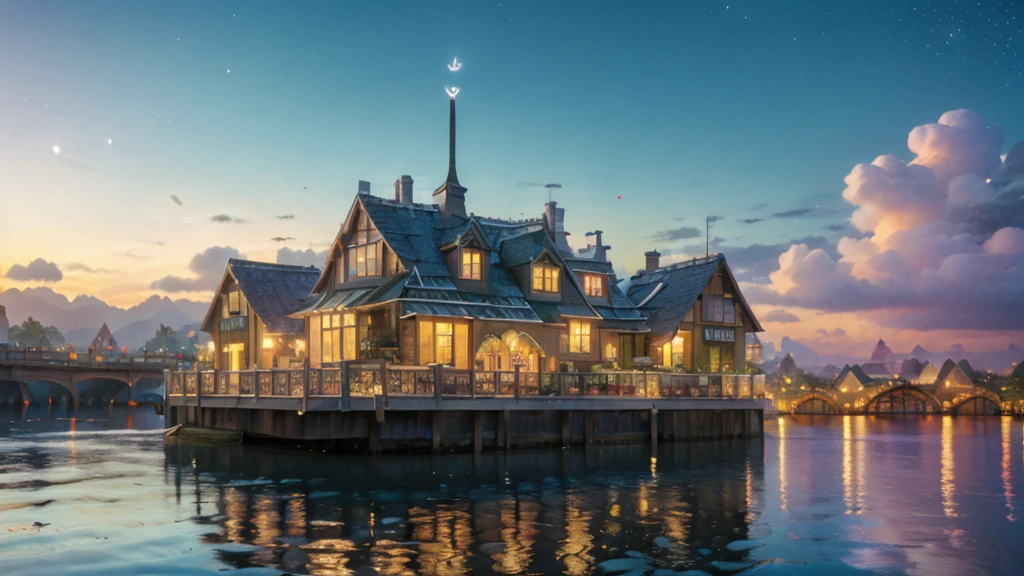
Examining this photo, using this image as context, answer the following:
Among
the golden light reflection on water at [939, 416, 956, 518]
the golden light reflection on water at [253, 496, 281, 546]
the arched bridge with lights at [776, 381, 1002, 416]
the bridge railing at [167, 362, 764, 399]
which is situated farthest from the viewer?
the arched bridge with lights at [776, 381, 1002, 416]

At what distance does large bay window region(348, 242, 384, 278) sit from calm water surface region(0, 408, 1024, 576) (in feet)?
33.2

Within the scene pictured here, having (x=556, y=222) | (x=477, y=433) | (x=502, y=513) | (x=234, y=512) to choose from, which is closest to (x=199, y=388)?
(x=477, y=433)

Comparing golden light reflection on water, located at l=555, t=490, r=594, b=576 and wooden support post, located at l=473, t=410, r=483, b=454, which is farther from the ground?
wooden support post, located at l=473, t=410, r=483, b=454

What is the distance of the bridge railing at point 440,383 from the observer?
33875mm

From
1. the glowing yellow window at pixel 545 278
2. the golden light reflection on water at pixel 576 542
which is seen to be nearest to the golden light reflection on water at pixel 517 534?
the golden light reflection on water at pixel 576 542

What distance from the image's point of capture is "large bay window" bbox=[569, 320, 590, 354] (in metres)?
48.6

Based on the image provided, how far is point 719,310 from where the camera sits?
177ft

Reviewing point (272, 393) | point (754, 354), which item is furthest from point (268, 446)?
point (754, 354)

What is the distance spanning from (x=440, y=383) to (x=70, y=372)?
60.6 meters

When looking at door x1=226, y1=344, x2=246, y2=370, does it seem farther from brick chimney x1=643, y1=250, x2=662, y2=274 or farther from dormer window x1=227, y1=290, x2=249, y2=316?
brick chimney x1=643, y1=250, x2=662, y2=274

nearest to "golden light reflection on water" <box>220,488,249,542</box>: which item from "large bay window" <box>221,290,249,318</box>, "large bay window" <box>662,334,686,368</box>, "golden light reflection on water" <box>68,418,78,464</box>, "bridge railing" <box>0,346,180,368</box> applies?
"golden light reflection on water" <box>68,418,78,464</box>

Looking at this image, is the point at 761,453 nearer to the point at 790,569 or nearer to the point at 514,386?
the point at 514,386

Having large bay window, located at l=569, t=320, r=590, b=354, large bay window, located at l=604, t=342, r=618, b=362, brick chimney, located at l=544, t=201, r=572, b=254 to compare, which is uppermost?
brick chimney, located at l=544, t=201, r=572, b=254

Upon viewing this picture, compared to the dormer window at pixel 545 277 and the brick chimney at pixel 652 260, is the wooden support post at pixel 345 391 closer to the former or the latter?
the dormer window at pixel 545 277
